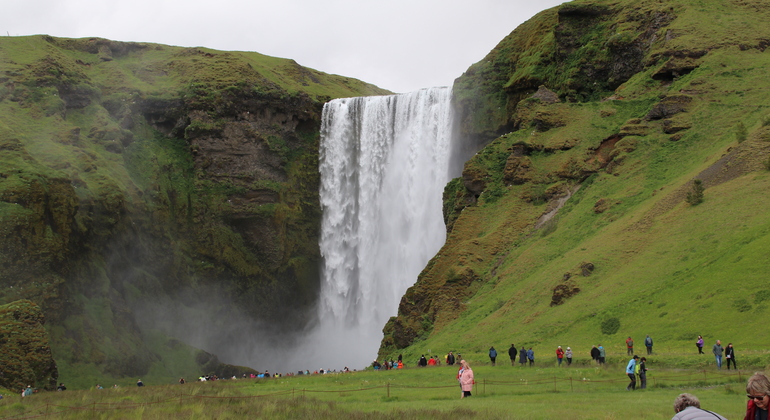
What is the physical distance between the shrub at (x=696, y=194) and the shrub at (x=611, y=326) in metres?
10.4

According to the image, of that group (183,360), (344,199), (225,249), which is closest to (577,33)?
(344,199)

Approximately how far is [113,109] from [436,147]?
3750cm

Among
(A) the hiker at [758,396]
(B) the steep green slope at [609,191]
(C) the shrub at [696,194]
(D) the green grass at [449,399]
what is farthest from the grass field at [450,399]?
(C) the shrub at [696,194]

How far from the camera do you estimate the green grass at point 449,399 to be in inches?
696

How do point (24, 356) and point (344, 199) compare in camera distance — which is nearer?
point (24, 356)

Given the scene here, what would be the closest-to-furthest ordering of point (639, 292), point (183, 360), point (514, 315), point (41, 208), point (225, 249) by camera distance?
point (639, 292) → point (514, 315) → point (41, 208) → point (183, 360) → point (225, 249)

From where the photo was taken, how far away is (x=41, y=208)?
177 feet

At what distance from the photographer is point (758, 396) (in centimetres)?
812

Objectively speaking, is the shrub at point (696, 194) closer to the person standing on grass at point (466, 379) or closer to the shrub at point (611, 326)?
the shrub at point (611, 326)

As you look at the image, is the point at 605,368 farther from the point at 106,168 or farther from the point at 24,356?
the point at 106,168

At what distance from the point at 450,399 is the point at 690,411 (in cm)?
1549

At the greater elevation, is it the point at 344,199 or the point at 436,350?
the point at 344,199

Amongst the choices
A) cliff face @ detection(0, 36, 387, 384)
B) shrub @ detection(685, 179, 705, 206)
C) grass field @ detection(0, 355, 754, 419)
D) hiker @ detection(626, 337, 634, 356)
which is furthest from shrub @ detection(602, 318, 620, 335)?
cliff face @ detection(0, 36, 387, 384)

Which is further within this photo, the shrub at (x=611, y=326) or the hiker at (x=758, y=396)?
the shrub at (x=611, y=326)
